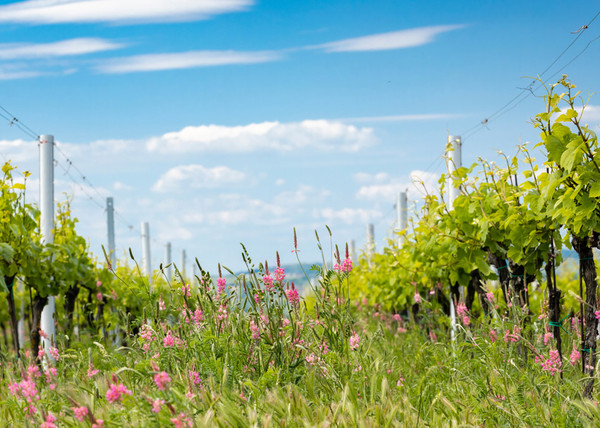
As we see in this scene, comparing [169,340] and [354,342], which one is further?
[354,342]

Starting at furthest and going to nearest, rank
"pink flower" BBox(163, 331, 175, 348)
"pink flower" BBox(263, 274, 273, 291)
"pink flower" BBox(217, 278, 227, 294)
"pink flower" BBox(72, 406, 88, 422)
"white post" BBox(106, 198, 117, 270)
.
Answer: "white post" BBox(106, 198, 117, 270) < "pink flower" BBox(217, 278, 227, 294) < "pink flower" BBox(263, 274, 273, 291) < "pink flower" BBox(163, 331, 175, 348) < "pink flower" BBox(72, 406, 88, 422)

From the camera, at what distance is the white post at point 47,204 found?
7.45m

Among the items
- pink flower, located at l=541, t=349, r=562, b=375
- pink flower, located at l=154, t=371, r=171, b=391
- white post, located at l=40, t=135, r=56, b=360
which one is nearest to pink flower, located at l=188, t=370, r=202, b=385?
pink flower, located at l=154, t=371, r=171, b=391

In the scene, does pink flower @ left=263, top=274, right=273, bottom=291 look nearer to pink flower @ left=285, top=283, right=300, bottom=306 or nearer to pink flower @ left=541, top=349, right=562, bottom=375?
pink flower @ left=285, top=283, right=300, bottom=306

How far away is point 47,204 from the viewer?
24.8 feet

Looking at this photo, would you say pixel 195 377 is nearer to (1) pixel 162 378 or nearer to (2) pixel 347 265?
(1) pixel 162 378

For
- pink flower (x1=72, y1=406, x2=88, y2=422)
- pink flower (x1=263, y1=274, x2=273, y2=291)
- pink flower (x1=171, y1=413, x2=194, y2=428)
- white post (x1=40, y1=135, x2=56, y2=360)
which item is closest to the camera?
pink flower (x1=171, y1=413, x2=194, y2=428)

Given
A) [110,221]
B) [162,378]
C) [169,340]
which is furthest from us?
[110,221]

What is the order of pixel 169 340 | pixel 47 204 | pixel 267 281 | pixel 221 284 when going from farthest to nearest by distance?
pixel 47 204, pixel 221 284, pixel 267 281, pixel 169 340

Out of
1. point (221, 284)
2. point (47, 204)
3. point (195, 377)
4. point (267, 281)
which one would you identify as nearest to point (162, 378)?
point (195, 377)

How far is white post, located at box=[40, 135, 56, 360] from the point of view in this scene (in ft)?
24.4

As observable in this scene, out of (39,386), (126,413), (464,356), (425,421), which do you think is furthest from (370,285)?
(126,413)

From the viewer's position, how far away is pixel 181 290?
4168mm

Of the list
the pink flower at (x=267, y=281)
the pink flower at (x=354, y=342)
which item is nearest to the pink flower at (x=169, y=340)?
the pink flower at (x=267, y=281)
